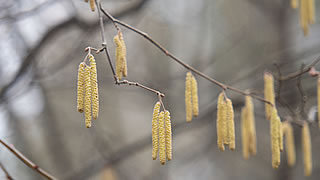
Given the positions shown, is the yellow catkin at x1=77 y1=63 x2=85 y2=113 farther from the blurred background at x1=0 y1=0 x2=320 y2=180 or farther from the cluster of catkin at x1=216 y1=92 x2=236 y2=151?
the blurred background at x1=0 y1=0 x2=320 y2=180

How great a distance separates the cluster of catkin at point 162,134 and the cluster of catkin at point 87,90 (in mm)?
150

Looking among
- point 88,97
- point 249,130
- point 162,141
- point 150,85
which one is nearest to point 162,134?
point 162,141

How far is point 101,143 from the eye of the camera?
3283 millimetres

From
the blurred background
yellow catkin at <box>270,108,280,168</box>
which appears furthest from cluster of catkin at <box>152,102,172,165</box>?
the blurred background

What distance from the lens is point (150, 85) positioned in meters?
2.84

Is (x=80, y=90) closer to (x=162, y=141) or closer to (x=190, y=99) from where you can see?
(x=162, y=141)

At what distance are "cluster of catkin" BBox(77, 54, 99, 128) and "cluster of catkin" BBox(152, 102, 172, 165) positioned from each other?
0.49ft

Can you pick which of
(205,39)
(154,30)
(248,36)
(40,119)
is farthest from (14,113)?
(248,36)

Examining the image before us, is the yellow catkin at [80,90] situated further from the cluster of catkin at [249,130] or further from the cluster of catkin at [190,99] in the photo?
the cluster of catkin at [249,130]

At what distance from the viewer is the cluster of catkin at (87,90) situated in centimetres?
86

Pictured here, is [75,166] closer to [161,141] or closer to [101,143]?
[101,143]

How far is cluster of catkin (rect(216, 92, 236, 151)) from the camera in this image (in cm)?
116

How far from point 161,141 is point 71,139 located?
8.95 ft

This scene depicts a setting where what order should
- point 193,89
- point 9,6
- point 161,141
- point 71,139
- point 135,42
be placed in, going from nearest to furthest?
1. point 161,141
2. point 193,89
3. point 9,6
4. point 71,139
5. point 135,42
